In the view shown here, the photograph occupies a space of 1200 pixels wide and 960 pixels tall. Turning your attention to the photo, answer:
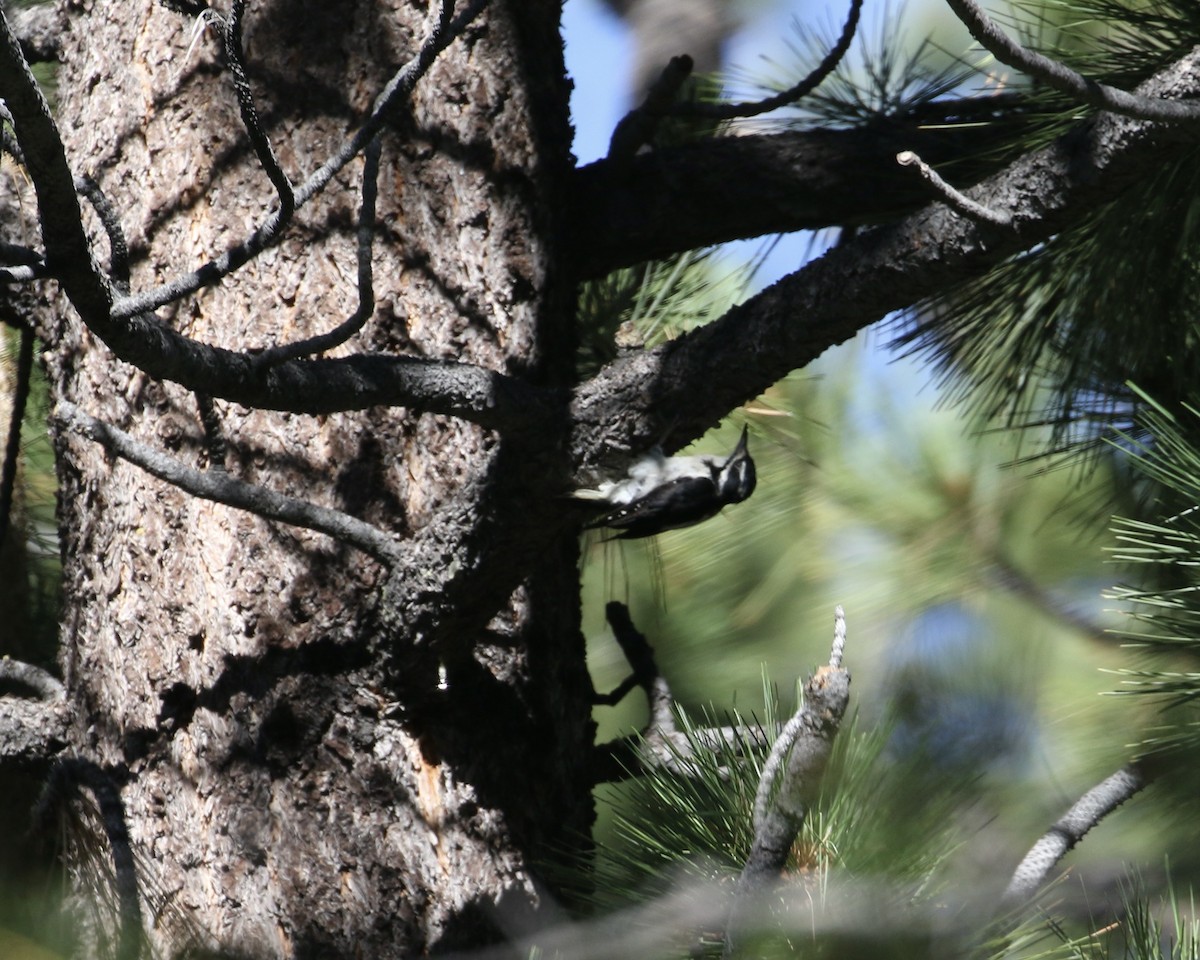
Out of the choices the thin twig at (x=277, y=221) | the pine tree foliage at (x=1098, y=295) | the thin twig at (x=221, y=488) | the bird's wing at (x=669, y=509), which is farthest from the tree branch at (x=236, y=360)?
the pine tree foliage at (x=1098, y=295)

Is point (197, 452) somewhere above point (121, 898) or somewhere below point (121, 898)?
above

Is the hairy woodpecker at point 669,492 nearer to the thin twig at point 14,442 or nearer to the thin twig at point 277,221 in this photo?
the thin twig at point 277,221

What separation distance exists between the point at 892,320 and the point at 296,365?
2.75ft

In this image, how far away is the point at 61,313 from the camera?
136 centimetres

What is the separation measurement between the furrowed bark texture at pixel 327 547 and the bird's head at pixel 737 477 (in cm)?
25

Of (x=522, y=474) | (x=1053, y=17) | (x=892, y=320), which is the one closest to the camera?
(x=522, y=474)

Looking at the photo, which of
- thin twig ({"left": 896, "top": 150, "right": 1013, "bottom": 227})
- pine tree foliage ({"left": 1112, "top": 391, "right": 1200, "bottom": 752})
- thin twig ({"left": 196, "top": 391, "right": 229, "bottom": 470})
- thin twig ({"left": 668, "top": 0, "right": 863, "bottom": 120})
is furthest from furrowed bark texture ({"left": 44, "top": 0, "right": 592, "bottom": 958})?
pine tree foliage ({"left": 1112, "top": 391, "right": 1200, "bottom": 752})

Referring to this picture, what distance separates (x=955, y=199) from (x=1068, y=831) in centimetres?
56

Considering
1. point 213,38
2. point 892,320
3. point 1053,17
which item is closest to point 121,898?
point 213,38

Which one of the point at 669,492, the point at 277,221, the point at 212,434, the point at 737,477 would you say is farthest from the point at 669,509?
the point at 277,221

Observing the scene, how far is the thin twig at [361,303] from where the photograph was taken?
899 mm

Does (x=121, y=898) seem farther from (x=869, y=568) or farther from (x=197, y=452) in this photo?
(x=869, y=568)

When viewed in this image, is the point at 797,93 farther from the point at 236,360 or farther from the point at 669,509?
the point at 236,360

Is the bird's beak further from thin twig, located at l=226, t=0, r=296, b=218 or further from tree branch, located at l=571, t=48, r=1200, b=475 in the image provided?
thin twig, located at l=226, t=0, r=296, b=218
